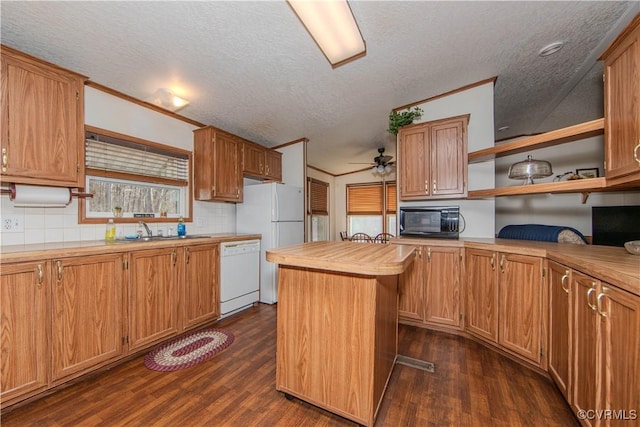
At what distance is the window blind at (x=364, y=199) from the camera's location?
6.49 m

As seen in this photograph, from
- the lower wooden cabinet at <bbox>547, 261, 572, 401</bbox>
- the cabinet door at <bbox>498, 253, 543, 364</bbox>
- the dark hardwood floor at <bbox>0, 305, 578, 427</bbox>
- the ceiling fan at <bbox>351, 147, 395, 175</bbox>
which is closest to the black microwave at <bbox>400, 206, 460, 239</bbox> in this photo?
the cabinet door at <bbox>498, 253, 543, 364</bbox>

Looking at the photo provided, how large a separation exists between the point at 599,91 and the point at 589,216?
183cm

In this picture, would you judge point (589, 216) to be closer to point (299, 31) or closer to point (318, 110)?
point (318, 110)

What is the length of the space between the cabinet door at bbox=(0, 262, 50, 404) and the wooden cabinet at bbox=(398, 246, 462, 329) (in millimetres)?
2953

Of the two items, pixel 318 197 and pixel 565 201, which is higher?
pixel 318 197

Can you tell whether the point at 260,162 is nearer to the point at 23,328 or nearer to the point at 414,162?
the point at 414,162

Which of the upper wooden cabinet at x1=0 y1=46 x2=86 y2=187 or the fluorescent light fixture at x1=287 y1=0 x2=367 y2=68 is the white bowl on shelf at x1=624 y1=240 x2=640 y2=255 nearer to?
the fluorescent light fixture at x1=287 y1=0 x2=367 y2=68

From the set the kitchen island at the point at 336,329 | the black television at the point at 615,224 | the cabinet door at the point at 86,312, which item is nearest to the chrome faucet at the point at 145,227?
the cabinet door at the point at 86,312

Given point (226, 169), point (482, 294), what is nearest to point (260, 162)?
point (226, 169)

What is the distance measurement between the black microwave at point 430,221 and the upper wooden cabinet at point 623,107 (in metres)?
1.31

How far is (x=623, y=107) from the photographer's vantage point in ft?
4.36

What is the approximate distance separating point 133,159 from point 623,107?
403 cm

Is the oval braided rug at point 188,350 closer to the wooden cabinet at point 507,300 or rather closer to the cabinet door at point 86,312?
the cabinet door at point 86,312

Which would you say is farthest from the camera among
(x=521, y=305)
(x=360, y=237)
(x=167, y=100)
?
(x=360, y=237)
